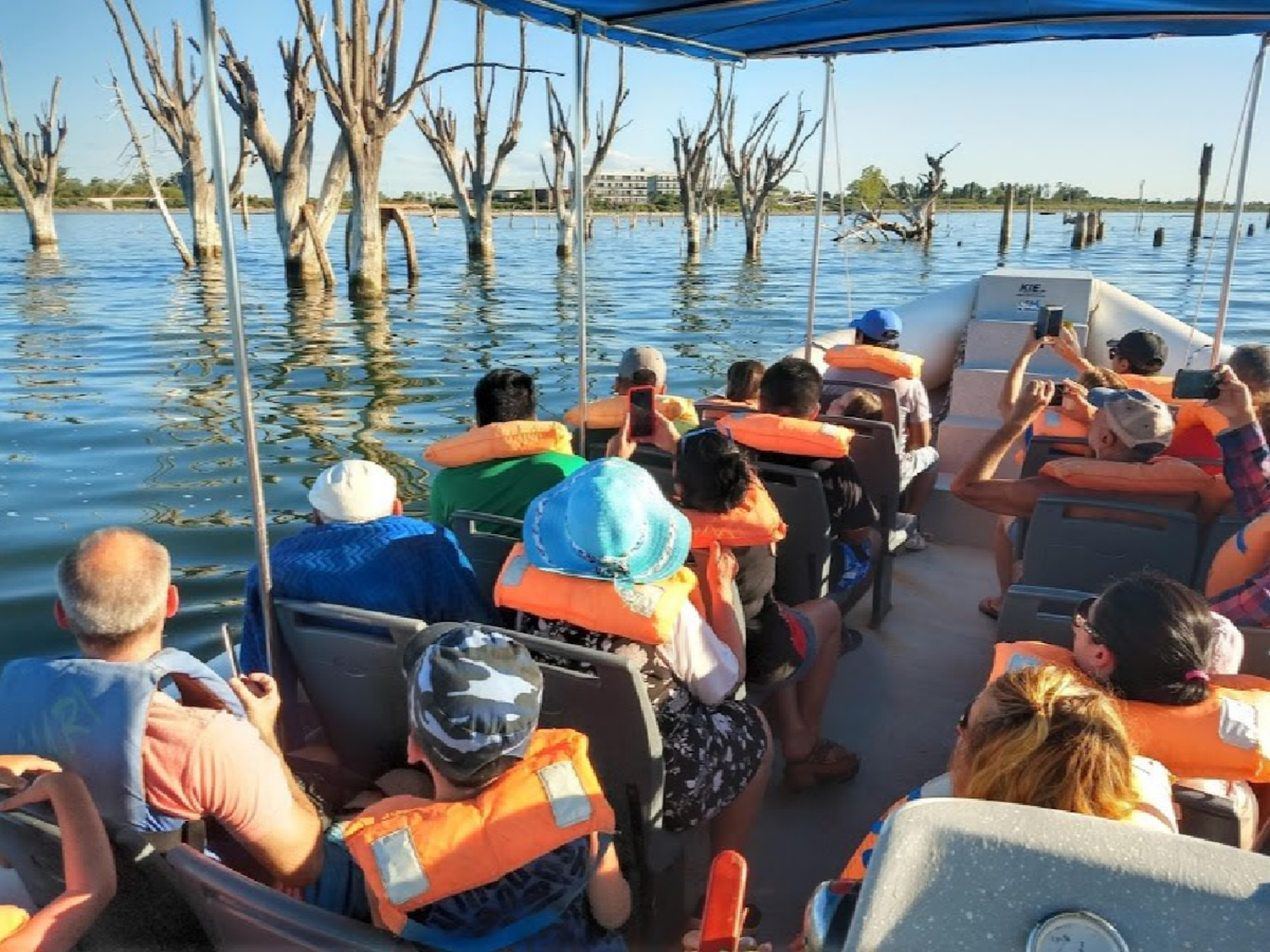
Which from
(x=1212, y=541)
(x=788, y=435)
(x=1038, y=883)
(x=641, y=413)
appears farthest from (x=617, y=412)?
(x=1038, y=883)

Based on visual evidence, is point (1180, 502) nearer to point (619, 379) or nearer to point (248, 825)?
point (619, 379)

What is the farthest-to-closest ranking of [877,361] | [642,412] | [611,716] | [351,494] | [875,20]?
[877,361] → [875,20] → [642,412] → [351,494] → [611,716]

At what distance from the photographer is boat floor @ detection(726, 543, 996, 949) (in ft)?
7.77

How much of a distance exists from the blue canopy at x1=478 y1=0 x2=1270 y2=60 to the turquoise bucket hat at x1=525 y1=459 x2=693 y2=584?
2.09m

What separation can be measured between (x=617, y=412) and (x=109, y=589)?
2.47m

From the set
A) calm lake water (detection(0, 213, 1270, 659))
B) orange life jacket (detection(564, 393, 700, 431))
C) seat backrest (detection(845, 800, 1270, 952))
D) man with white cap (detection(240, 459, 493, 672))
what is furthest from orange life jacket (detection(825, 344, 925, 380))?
seat backrest (detection(845, 800, 1270, 952))

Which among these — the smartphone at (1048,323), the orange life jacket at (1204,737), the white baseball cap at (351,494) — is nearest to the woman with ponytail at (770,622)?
the white baseball cap at (351,494)

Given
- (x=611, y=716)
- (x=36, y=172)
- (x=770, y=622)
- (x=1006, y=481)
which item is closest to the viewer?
(x=611, y=716)

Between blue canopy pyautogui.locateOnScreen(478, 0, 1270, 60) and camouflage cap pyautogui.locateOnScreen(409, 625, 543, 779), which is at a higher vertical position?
blue canopy pyautogui.locateOnScreen(478, 0, 1270, 60)

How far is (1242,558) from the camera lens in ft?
7.50

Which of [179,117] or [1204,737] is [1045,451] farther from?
[179,117]

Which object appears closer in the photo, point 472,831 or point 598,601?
point 472,831

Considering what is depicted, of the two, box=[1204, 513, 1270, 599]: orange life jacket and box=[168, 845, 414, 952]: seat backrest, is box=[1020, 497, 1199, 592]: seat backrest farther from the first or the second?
box=[168, 845, 414, 952]: seat backrest

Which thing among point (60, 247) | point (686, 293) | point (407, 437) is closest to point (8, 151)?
point (60, 247)
